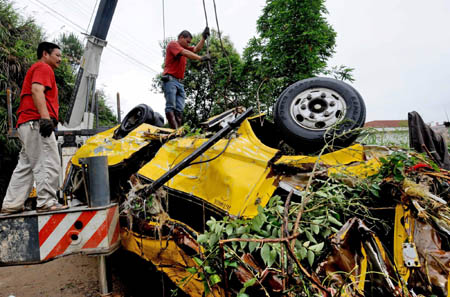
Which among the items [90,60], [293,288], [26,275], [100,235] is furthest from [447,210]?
[90,60]

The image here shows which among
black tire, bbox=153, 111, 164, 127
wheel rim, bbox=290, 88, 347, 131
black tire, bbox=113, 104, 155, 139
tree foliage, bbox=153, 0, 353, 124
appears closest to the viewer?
wheel rim, bbox=290, 88, 347, 131

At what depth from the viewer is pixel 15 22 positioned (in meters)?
12.2

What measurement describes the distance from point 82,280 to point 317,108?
307 cm

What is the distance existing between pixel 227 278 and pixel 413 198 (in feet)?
3.36

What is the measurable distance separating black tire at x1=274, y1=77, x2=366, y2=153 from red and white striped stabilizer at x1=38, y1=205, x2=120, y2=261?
158cm

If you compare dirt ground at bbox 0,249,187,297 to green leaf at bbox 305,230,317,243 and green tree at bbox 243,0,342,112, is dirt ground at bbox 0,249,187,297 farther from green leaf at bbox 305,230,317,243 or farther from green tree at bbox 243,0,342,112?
green tree at bbox 243,0,342,112

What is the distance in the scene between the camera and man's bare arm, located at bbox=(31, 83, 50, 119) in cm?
226

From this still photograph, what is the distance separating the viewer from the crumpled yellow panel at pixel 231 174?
71.0 inches

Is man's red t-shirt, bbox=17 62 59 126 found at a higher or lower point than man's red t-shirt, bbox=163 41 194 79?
lower

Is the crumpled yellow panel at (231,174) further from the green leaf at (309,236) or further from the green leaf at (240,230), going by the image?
the green leaf at (309,236)

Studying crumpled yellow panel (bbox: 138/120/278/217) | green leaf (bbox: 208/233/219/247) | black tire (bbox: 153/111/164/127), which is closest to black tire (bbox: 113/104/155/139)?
black tire (bbox: 153/111/164/127)

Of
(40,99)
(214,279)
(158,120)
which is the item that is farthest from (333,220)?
(158,120)

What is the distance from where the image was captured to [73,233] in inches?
66.8

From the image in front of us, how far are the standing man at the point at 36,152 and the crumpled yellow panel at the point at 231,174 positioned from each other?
74 centimetres
